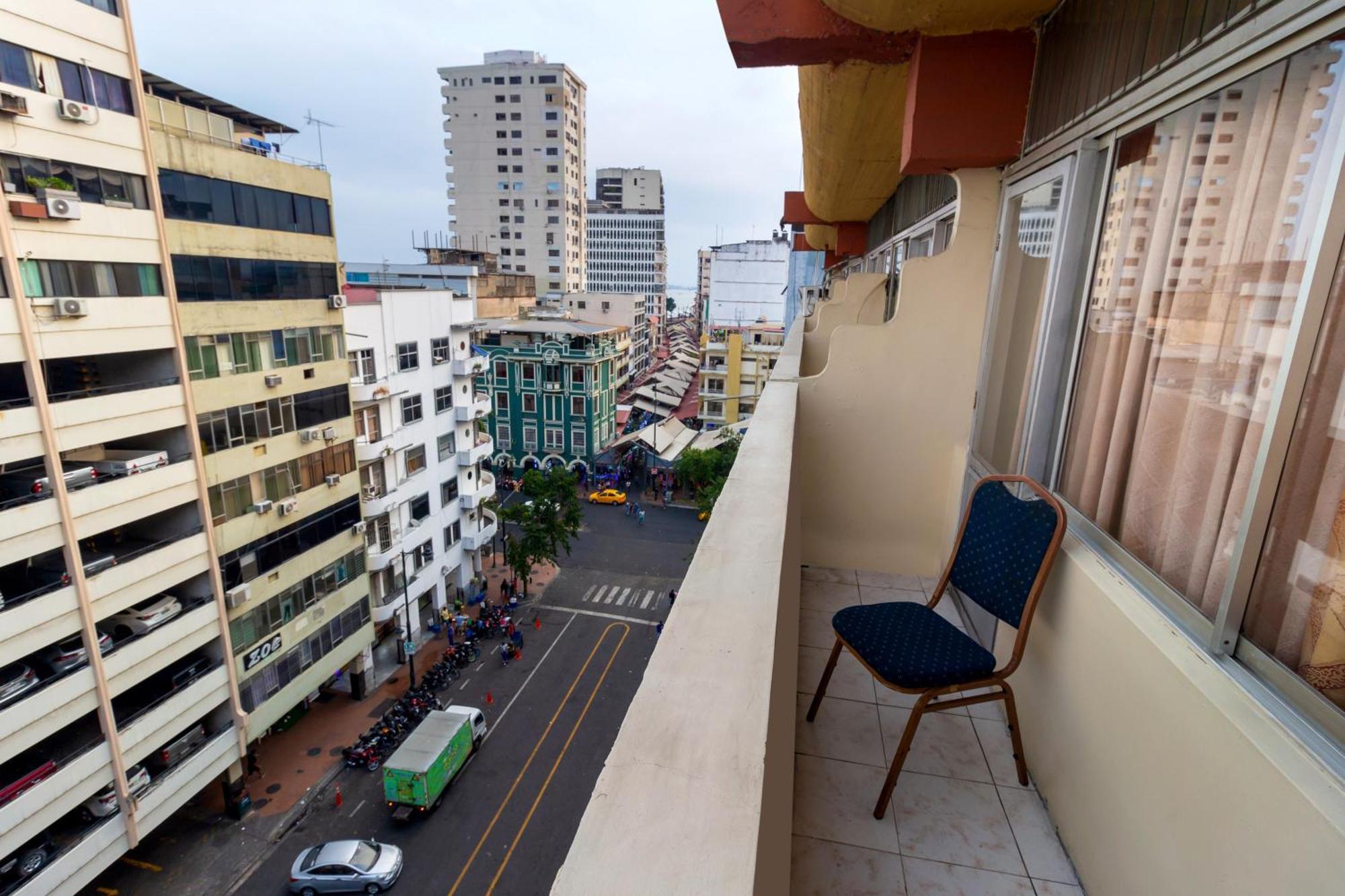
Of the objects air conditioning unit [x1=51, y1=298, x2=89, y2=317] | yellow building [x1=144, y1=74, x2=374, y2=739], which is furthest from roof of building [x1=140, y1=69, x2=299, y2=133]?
air conditioning unit [x1=51, y1=298, x2=89, y2=317]

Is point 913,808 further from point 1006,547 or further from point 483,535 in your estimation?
point 483,535

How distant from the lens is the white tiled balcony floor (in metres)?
1.90

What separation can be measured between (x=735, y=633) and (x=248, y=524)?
11.0 m

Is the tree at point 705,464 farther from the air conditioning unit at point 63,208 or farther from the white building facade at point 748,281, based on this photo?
the white building facade at point 748,281

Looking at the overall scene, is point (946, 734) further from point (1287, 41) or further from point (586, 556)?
point (586, 556)

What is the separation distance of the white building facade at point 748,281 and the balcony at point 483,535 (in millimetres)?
32646

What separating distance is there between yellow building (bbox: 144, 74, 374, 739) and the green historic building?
46.0 ft

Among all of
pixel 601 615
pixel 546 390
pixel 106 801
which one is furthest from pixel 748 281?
pixel 106 801

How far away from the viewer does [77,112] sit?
713cm

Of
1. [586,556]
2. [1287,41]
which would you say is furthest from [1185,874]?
[586,556]

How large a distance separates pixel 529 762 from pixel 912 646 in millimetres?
11406

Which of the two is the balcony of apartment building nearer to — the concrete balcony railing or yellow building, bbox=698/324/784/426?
the concrete balcony railing

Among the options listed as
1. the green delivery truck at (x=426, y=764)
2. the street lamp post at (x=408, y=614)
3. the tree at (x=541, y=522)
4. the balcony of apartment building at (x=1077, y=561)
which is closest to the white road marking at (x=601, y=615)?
the tree at (x=541, y=522)

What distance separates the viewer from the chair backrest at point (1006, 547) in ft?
6.63
